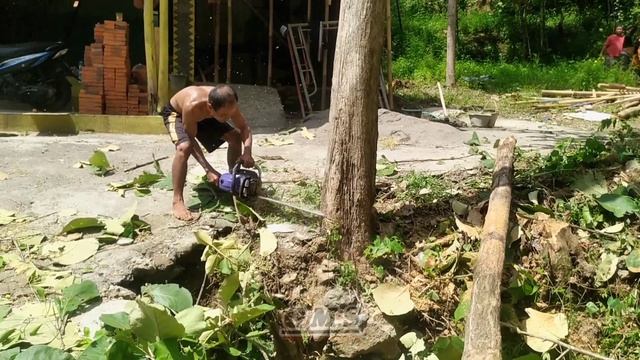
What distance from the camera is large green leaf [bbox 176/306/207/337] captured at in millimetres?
4340

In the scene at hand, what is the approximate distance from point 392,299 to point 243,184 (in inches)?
58.7

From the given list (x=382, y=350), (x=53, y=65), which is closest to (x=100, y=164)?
(x=382, y=350)

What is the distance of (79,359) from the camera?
3.94 meters

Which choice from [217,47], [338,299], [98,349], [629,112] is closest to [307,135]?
[217,47]

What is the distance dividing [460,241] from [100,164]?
11.3 feet

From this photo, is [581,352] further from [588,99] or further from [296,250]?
[588,99]

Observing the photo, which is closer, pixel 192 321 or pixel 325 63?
pixel 192 321

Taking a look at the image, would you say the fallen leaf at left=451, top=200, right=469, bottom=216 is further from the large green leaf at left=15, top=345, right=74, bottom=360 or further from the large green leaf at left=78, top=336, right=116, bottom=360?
the large green leaf at left=15, top=345, right=74, bottom=360

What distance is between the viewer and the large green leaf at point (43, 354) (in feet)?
12.6

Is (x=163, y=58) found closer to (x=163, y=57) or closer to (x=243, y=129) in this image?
(x=163, y=57)

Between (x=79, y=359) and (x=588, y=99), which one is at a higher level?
(x=588, y=99)

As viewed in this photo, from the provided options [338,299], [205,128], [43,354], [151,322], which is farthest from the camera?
[205,128]

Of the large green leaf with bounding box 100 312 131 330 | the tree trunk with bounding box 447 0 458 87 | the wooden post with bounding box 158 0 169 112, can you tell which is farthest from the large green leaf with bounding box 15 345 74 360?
the tree trunk with bounding box 447 0 458 87

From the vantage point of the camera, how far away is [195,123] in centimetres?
549
